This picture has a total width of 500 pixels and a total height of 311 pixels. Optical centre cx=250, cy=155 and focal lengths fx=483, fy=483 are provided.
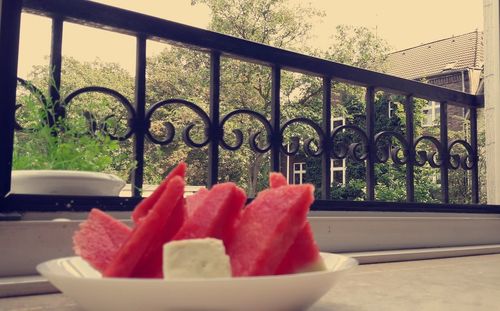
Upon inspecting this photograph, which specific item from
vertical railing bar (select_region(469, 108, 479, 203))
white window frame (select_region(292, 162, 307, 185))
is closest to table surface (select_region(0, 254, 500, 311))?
vertical railing bar (select_region(469, 108, 479, 203))

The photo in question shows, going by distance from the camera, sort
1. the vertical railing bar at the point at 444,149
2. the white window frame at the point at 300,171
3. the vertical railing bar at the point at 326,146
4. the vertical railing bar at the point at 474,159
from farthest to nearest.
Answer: the white window frame at the point at 300,171 < the vertical railing bar at the point at 474,159 < the vertical railing bar at the point at 444,149 < the vertical railing bar at the point at 326,146

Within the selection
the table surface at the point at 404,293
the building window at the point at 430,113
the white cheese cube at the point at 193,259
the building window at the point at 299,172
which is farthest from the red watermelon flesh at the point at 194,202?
the building window at the point at 299,172

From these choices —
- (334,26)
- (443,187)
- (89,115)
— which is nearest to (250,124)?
(334,26)

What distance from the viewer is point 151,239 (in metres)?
0.54

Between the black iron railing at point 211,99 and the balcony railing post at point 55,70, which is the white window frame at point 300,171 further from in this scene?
the balcony railing post at point 55,70

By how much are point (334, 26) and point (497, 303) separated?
17.7 metres

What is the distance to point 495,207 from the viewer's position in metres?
2.29

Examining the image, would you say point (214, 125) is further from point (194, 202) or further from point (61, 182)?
point (194, 202)

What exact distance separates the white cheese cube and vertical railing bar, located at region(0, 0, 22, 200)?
80cm

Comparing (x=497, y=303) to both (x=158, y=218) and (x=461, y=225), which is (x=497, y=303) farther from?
(x=461, y=225)

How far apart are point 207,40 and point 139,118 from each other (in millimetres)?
364

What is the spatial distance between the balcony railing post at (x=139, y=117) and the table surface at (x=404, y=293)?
54cm

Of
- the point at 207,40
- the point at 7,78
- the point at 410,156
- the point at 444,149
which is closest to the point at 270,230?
the point at 7,78

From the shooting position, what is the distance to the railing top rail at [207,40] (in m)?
1.34
